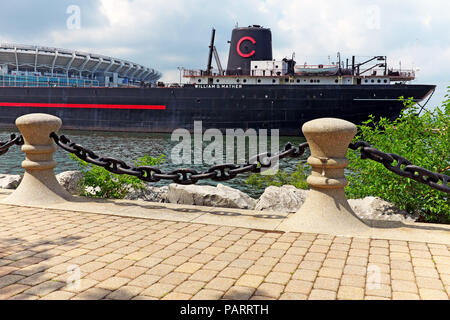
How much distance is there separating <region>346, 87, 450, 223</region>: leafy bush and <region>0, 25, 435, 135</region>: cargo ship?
2650 centimetres

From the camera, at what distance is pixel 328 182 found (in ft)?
15.1

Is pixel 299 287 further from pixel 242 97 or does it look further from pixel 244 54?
pixel 244 54

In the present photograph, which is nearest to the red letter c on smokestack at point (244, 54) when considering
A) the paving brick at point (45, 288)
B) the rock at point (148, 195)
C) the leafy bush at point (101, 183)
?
the rock at point (148, 195)

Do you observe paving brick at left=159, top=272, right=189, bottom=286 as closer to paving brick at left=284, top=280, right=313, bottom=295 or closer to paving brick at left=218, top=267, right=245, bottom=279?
paving brick at left=218, top=267, right=245, bottom=279

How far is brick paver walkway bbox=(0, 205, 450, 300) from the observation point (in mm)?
2916

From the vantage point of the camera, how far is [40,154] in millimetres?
6012

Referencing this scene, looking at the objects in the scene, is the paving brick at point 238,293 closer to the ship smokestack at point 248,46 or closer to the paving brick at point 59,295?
the paving brick at point 59,295

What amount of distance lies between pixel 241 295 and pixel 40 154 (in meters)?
4.42

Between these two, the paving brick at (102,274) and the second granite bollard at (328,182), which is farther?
the second granite bollard at (328,182)

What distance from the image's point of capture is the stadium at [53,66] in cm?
6081

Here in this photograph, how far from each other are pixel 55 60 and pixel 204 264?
2730 inches

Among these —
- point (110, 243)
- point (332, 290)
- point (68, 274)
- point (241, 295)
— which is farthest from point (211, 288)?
point (110, 243)

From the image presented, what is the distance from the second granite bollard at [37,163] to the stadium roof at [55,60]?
209 feet

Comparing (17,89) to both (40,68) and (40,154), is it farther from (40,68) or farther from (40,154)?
(40,154)
